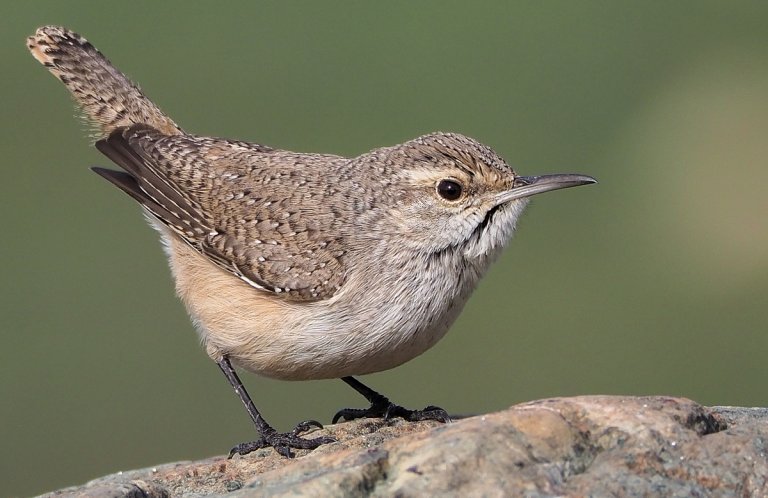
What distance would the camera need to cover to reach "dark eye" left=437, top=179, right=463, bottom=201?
6.95 metres

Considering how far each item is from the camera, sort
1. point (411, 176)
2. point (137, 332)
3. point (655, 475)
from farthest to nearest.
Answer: point (137, 332) < point (411, 176) < point (655, 475)

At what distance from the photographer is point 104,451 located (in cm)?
1190

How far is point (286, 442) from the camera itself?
268 inches

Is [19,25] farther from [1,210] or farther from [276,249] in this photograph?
[276,249]

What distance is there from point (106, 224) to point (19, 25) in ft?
13.9

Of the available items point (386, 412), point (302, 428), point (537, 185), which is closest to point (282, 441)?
point (302, 428)

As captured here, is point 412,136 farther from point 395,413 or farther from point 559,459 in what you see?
point 559,459

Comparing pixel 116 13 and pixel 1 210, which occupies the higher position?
pixel 116 13

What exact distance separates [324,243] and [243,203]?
2.45ft

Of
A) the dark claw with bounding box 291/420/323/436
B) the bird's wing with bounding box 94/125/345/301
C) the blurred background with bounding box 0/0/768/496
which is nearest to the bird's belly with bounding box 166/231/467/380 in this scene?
the bird's wing with bounding box 94/125/345/301

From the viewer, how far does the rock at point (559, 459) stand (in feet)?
15.1

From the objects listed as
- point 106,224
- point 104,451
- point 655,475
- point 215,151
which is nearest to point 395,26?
point 106,224

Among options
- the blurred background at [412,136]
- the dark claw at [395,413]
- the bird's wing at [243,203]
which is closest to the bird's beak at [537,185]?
the bird's wing at [243,203]

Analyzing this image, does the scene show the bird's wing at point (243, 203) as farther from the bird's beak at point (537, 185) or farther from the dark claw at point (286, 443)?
the bird's beak at point (537, 185)
